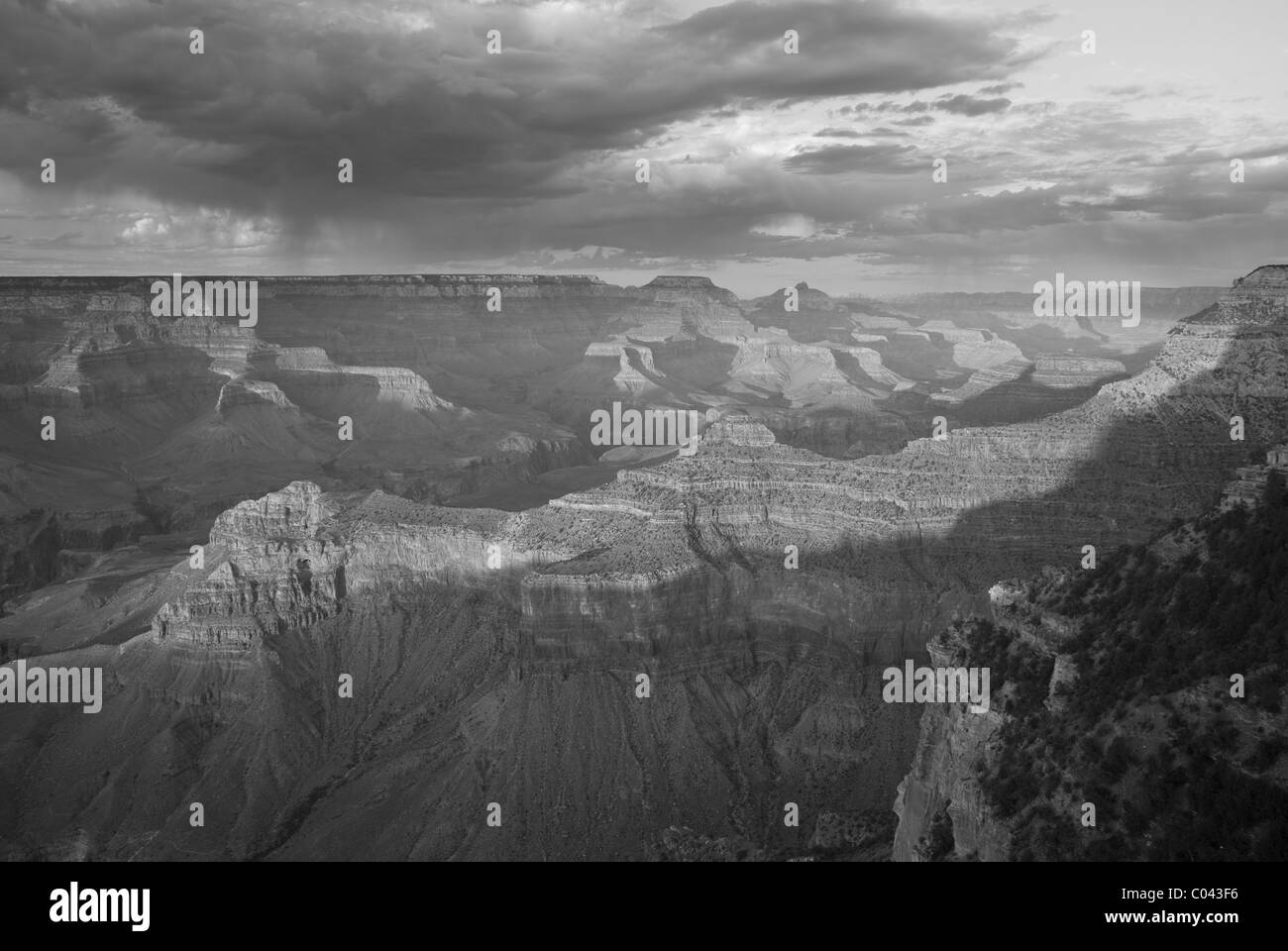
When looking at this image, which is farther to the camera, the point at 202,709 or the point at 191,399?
the point at 191,399

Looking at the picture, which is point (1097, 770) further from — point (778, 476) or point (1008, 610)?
point (778, 476)

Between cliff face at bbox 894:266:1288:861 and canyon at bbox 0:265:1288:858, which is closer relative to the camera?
cliff face at bbox 894:266:1288:861

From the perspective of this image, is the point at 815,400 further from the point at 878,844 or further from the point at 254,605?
Result: the point at 878,844

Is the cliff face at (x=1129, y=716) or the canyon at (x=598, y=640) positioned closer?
the cliff face at (x=1129, y=716)

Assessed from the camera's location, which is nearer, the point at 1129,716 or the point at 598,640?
the point at 1129,716

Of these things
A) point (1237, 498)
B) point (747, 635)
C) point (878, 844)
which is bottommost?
point (878, 844)

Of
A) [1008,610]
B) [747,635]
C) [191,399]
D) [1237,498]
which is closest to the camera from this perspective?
[1237,498]

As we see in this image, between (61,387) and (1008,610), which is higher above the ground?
(61,387)

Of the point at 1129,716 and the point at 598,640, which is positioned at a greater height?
the point at 1129,716
